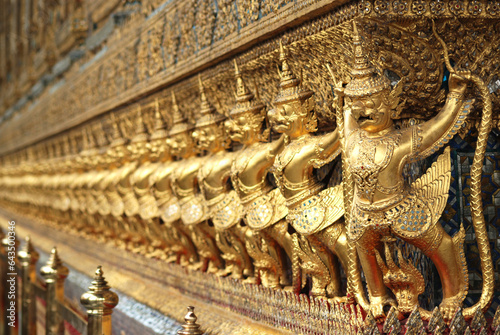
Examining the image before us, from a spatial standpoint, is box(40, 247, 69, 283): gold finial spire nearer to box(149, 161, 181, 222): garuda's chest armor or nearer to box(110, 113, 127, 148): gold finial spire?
box(149, 161, 181, 222): garuda's chest armor

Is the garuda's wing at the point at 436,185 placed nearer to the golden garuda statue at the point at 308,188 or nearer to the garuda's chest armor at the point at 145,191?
the golden garuda statue at the point at 308,188

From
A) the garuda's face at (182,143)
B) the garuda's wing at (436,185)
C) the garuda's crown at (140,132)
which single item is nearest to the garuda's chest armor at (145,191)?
the garuda's crown at (140,132)

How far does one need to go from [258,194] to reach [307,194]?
0.55 metres

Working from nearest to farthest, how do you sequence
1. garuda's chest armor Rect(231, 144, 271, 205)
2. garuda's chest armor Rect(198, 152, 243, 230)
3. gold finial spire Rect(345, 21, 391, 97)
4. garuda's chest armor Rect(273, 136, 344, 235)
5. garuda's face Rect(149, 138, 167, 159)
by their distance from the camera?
gold finial spire Rect(345, 21, 391, 97) < garuda's chest armor Rect(273, 136, 344, 235) < garuda's chest armor Rect(231, 144, 271, 205) < garuda's chest armor Rect(198, 152, 243, 230) < garuda's face Rect(149, 138, 167, 159)

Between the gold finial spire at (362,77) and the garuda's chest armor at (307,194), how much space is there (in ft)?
1.78

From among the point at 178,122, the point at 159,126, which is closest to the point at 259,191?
the point at 178,122

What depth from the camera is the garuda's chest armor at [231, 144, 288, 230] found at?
12.3 feet

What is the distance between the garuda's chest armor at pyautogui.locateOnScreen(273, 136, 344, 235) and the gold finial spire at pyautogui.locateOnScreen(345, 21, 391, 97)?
54cm

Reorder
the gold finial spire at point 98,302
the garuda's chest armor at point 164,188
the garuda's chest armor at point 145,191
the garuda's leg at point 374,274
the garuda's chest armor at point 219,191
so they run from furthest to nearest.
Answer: the garuda's chest armor at point 145,191 → the garuda's chest armor at point 164,188 → the garuda's chest armor at point 219,191 → the gold finial spire at point 98,302 → the garuda's leg at point 374,274

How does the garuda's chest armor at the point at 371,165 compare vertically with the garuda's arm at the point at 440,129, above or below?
below

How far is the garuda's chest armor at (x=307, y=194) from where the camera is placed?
3.28m

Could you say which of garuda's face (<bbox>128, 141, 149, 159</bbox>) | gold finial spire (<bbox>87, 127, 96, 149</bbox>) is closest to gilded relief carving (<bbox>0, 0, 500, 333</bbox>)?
garuda's face (<bbox>128, 141, 149, 159</bbox>)

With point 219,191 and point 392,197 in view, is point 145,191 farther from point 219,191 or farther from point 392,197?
point 392,197

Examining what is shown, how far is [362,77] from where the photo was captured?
111 inches
